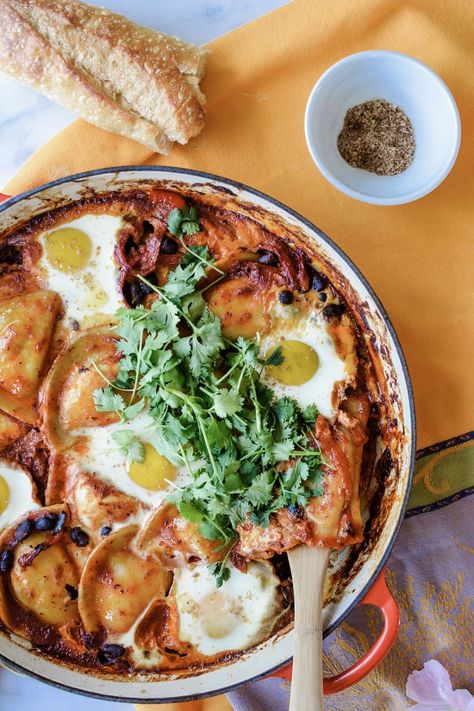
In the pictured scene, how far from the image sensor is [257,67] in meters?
3.34

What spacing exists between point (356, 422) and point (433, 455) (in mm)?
459

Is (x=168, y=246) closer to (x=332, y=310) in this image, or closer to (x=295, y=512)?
Result: (x=332, y=310)

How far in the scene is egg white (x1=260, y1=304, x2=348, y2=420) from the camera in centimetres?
321

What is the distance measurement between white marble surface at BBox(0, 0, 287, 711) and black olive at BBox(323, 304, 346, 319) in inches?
54.3

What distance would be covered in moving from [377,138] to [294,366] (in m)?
1.09

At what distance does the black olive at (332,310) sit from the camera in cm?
326

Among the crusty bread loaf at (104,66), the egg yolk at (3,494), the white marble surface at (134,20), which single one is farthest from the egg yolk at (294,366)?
the white marble surface at (134,20)

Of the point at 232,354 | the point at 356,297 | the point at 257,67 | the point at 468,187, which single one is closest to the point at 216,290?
the point at 232,354

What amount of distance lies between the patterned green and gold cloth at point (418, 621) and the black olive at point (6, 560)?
1.19 metres

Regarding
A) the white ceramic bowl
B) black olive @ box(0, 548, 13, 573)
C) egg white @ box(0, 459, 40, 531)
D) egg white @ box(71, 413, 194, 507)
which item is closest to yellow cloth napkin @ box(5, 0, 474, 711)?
Result: the white ceramic bowl

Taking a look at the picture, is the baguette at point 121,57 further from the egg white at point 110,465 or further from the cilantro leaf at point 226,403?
the egg white at point 110,465

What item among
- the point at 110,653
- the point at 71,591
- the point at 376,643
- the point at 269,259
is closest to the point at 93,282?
the point at 269,259

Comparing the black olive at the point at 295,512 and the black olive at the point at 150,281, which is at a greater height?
the black olive at the point at 150,281

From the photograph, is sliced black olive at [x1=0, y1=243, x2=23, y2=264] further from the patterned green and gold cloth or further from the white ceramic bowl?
the patterned green and gold cloth
